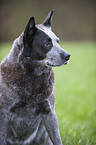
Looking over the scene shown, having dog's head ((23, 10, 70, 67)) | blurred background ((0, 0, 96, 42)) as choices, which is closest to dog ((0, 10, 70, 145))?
dog's head ((23, 10, 70, 67))

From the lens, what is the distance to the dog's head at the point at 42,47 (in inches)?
78.1

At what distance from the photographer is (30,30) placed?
1.99 metres

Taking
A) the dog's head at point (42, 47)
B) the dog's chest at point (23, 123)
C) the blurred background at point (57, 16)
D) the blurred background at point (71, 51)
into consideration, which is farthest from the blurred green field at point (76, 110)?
the blurred background at point (57, 16)

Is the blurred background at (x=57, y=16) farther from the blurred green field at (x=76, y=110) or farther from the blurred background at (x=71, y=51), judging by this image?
the blurred green field at (x=76, y=110)

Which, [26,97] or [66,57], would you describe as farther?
[66,57]

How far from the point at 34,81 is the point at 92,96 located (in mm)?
3562

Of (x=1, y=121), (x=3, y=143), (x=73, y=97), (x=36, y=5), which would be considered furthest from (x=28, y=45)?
(x=36, y=5)

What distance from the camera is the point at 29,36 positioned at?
1984 mm

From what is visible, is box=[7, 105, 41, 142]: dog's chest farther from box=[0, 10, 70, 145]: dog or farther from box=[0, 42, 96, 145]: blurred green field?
box=[0, 42, 96, 145]: blurred green field

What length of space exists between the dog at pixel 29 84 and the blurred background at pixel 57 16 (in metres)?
12.9

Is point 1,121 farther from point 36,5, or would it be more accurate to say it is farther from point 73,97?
point 36,5

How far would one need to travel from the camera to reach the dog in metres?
1.94

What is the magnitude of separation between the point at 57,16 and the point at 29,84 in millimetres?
19518

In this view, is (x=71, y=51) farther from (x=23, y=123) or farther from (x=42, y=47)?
(x=23, y=123)
